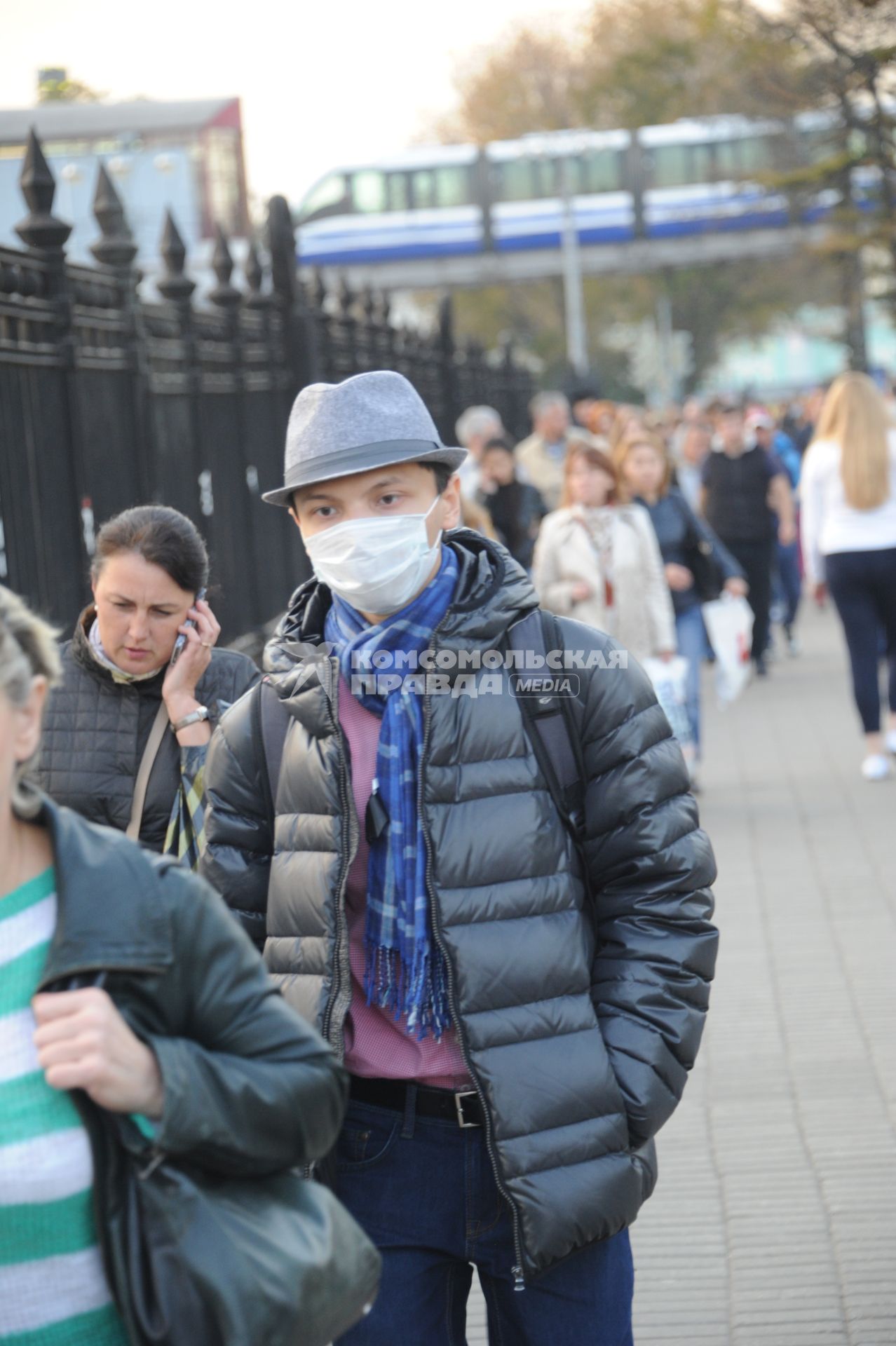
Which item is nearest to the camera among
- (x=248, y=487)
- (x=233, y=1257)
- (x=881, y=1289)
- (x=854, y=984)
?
(x=233, y=1257)

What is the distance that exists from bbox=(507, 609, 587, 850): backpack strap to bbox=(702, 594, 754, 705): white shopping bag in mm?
7755

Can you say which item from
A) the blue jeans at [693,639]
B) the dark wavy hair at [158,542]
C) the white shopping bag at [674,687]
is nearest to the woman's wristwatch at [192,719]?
the dark wavy hair at [158,542]

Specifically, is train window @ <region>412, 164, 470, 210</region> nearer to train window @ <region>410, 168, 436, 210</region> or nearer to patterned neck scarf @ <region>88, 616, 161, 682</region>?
train window @ <region>410, 168, 436, 210</region>

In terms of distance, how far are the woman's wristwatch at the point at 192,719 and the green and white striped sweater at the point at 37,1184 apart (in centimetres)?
180

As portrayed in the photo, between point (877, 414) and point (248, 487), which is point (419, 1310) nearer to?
point (248, 487)

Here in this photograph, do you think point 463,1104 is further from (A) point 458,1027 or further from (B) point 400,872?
(B) point 400,872

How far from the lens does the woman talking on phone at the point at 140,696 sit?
3830mm

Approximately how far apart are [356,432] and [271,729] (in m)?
0.47

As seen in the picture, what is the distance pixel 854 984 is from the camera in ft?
22.4

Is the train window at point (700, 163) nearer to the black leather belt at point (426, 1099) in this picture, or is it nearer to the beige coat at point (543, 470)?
the beige coat at point (543, 470)

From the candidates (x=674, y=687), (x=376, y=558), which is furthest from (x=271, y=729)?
(x=674, y=687)

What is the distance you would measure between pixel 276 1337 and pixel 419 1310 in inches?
36.7

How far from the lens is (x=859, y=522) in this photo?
10273 mm

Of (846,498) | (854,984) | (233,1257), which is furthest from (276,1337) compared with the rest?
(846,498)
